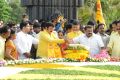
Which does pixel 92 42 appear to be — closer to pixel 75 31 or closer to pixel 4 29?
pixel 75 31

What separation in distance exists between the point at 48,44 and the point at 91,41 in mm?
1188

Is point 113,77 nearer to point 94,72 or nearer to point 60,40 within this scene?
point 94,72

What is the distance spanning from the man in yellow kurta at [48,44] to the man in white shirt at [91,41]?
2.27 ft

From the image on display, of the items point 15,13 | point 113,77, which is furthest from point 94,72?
point 15,13

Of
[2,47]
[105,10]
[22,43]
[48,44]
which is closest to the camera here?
[2,47]

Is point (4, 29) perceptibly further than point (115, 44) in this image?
No

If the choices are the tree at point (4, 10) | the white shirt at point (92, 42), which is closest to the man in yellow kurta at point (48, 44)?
the white shirt at point (92, 42)

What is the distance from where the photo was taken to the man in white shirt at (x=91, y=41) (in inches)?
575

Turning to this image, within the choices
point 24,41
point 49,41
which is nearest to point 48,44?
point 49,41

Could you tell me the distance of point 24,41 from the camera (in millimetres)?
14328

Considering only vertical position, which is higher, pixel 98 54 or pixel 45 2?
pixel 45 2

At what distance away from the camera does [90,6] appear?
170 feet

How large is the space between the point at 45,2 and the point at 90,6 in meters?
32.1

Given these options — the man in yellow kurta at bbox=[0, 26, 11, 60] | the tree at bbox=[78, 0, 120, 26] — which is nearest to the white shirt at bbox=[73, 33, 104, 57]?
the man in yellow kurta at bbox=[0, 26, 11, 60]
